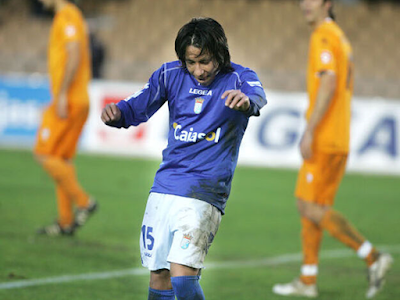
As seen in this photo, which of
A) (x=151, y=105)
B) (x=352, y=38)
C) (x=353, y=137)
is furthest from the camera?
(x=352, y=38)

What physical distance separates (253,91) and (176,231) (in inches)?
30.3

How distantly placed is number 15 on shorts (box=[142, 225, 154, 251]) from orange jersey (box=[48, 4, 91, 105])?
386 centimetres

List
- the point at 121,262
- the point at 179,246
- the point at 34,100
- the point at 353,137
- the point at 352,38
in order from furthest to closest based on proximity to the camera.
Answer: the point at 352,38 < the point at 34,100 < the point at 353,137 < the point at 121,262 < the point at 179,246

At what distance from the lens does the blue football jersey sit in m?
3.81

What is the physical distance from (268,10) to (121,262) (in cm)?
1686

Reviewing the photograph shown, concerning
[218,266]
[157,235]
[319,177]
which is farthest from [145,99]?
[218,266]

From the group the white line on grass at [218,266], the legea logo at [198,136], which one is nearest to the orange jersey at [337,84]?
the white line on grass at [218,266]

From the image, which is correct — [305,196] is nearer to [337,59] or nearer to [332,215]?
[332,215]

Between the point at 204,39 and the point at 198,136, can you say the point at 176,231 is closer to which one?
the point at 198,136

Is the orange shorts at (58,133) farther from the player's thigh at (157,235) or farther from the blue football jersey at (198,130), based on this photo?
the player's thigh at (157,235)

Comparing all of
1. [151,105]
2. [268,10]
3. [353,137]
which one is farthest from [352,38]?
[151,105]

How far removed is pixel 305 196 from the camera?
18.7 ft

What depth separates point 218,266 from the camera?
21.1ft

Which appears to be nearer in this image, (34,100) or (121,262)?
(121,262)
